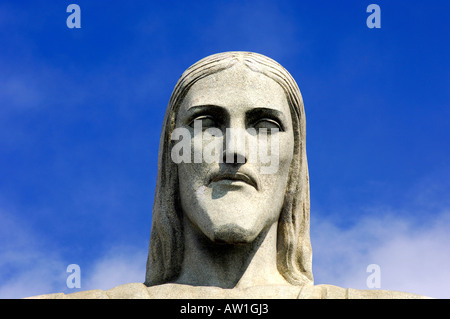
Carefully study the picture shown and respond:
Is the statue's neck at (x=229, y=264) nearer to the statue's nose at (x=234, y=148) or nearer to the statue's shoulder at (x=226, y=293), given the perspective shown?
the statue's shoulder at (x=226, y=293)

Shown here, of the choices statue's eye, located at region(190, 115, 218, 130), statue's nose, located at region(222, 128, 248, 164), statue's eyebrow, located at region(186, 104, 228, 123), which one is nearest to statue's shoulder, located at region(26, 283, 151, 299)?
statue's nose, located at region(222, 128, 248, 164)

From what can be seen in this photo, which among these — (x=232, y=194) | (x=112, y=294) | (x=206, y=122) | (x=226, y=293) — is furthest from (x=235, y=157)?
(x=112, y=294)

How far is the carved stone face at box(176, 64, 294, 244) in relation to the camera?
12414 millimetres

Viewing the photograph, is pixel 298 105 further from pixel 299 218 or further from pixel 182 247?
pixel 182 247

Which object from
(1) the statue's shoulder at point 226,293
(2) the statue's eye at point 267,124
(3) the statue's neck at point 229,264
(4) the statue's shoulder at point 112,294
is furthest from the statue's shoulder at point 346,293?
(2) the statue's eye at point 267,124

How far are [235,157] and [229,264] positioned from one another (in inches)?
51.0

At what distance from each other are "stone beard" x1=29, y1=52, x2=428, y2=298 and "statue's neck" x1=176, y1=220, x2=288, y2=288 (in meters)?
0.01

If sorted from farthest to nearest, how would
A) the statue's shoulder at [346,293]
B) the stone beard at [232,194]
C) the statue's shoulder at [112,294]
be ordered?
the stone beard at [232,194] → the statue's shoulder at [112,294] → the statue's shoulder at [346,293]

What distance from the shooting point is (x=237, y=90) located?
1298 centimetres

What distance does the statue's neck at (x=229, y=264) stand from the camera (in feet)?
41.1

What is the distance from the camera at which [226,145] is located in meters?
12.6

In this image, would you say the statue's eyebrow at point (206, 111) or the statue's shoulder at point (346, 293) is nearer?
the statue's shoulder at point (346, 293)
